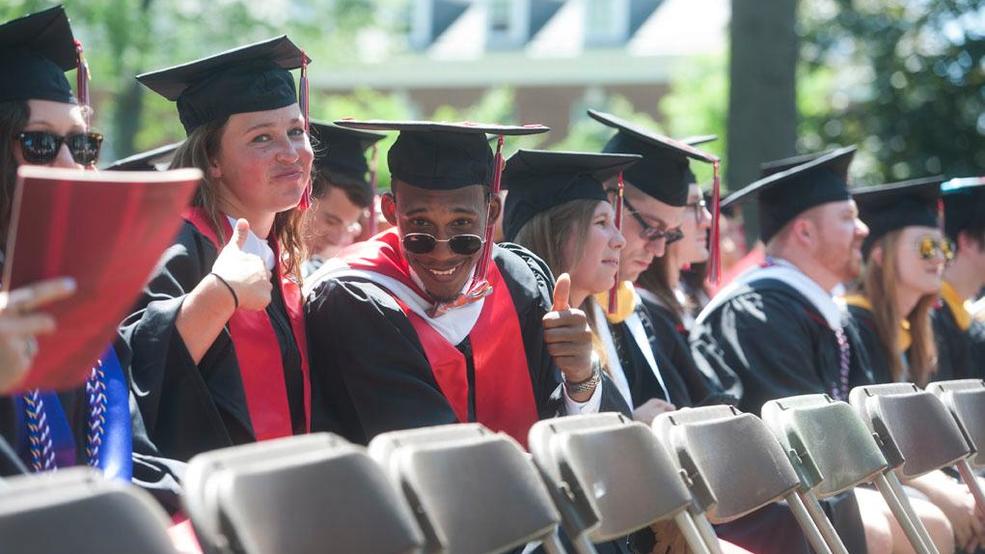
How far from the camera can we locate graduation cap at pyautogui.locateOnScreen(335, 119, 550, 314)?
3.48 meters

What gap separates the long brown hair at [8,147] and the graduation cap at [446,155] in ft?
2.81

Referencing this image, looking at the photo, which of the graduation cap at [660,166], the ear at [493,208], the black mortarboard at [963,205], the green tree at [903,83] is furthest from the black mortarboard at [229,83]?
the green tree at [903,83]

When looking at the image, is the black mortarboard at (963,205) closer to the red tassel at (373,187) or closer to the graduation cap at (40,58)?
the red tassel at (373,187)

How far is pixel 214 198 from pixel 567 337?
1.02 meters

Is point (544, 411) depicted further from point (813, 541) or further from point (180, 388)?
point (180, 388)

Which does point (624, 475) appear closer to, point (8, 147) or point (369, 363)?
point (369, 363)

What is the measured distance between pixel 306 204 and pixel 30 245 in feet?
6.18

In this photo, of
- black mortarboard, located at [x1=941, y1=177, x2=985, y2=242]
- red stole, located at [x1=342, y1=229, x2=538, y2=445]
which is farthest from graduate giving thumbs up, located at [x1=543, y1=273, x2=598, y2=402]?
black mortarboard, located at [x1=941, y1=177, x2=985, y2=242]

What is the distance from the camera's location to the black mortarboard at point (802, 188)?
5.43m

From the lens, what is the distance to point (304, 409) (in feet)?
11.1

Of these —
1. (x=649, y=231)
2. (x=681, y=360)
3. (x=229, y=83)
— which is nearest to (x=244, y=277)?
(x=229, y=83)

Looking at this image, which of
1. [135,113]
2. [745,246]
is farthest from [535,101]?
[745,246]

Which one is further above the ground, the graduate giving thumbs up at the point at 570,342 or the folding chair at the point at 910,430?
the graduate giving thumbs up at the point at 570,342

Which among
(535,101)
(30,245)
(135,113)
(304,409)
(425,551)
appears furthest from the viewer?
(535,101)
